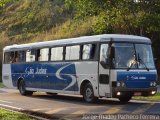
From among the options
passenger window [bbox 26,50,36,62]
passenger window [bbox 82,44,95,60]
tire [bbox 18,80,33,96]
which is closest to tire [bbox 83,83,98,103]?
passenger window [bbox 82,44,95,60]

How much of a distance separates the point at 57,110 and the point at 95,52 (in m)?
4.10

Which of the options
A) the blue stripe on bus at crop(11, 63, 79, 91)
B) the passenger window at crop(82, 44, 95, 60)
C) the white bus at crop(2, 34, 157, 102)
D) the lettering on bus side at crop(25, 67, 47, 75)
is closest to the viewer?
the white bus at crop(2, 34, 157, 102)

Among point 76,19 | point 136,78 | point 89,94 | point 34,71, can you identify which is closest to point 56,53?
point 34,71

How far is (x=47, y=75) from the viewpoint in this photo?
2648cm

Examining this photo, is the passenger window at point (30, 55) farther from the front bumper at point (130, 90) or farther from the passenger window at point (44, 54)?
the front bumper at point (130, 90)

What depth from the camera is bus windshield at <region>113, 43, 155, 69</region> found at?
69.6ft

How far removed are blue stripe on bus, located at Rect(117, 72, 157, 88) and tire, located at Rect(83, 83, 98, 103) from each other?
6.24 ft

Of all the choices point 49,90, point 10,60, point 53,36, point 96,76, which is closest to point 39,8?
point 53,36

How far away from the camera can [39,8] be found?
225 ft

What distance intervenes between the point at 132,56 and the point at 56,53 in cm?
549

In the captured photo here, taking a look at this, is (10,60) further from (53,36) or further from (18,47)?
(53,36)

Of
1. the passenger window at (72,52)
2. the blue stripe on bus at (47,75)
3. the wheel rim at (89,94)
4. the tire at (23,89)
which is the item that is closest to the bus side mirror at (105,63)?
the wheel rim at (89,94)

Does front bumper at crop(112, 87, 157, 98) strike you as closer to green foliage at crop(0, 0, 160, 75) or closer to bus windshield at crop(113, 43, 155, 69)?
bus windshield at crop(113, 43, 155, 69)

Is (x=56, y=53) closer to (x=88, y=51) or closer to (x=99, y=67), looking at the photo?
(x=88, y=51)
